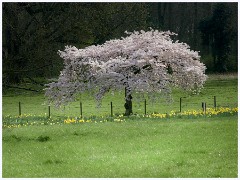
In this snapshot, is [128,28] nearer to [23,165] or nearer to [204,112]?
[204,112]

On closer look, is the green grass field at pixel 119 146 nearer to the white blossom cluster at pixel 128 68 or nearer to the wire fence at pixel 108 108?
the wire fence at pixel 108 108

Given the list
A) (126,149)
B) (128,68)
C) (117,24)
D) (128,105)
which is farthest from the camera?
(117,24)

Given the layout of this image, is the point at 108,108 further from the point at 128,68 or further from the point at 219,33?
the point at 219,33

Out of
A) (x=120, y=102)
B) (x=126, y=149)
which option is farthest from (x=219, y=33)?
(x=126, y=149)

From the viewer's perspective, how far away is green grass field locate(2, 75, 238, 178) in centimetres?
1463

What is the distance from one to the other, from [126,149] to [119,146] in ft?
1.68

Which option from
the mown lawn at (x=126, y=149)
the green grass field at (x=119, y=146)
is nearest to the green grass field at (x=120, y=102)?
the green grass field at (x=119, y=146)

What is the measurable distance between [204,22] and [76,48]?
290 inches

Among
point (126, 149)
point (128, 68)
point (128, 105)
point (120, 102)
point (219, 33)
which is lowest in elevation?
point (126, 149)

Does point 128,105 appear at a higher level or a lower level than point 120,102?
lower

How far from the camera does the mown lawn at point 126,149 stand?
1459cm

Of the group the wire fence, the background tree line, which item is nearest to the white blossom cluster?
the wire fence

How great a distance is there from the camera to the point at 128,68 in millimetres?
28203

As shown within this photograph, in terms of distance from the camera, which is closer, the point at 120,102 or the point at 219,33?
the point at 120,102
